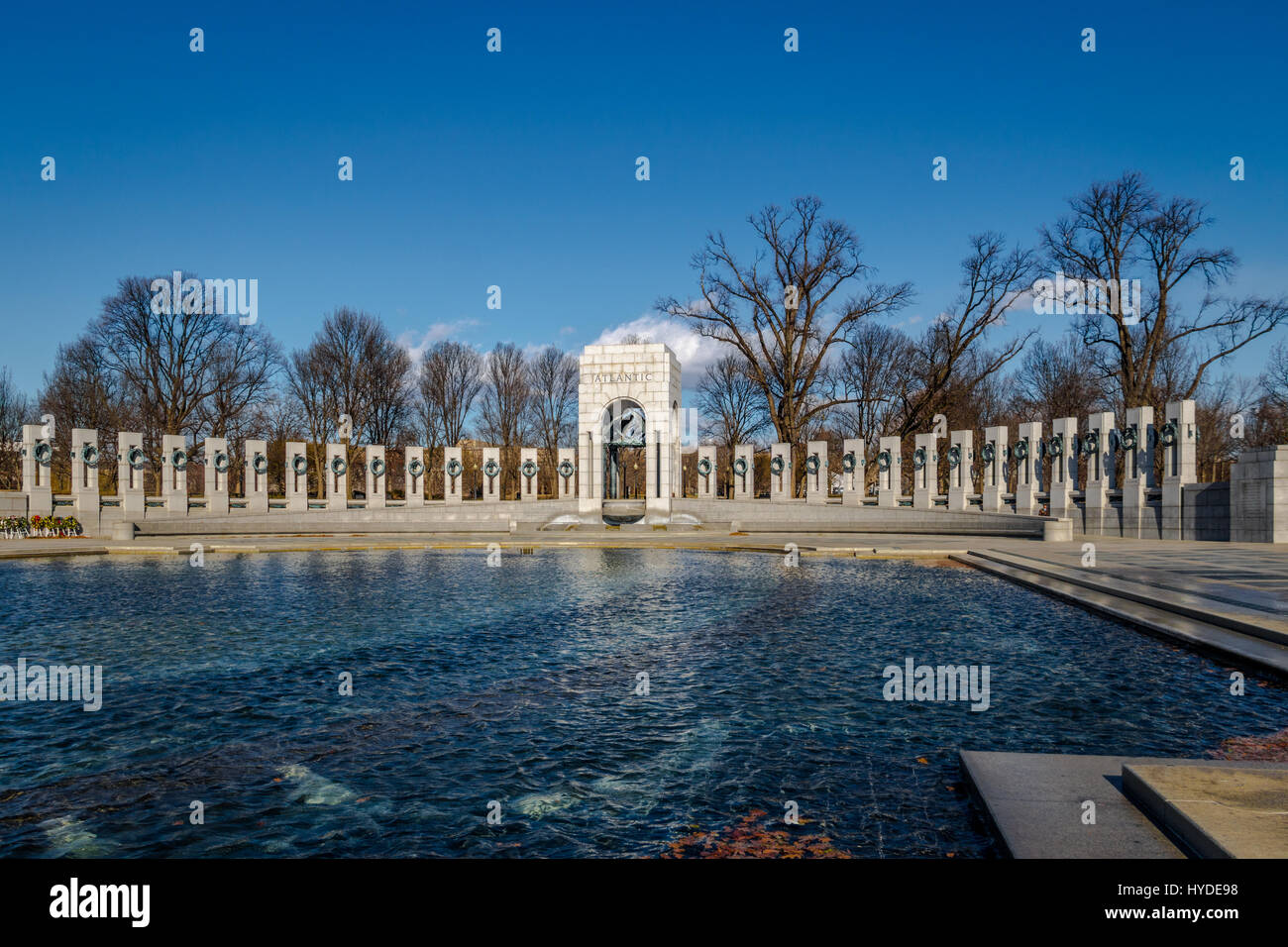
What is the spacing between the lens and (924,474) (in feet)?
117

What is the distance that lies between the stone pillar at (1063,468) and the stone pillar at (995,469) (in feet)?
6.95

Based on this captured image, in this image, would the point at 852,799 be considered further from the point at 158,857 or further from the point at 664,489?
the point at 664,489

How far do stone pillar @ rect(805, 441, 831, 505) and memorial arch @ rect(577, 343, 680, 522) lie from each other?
20.8 feet

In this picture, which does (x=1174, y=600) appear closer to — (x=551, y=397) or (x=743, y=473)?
(x=743, y=473)

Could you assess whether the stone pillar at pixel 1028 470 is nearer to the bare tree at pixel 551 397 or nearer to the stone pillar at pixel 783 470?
the stone pillar at pixel 783 470

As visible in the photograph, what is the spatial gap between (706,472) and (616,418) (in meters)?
5.16

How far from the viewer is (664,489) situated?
37688 mm

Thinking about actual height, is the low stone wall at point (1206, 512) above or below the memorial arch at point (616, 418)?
below

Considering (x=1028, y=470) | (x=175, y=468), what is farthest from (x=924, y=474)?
(x=175, y=468)

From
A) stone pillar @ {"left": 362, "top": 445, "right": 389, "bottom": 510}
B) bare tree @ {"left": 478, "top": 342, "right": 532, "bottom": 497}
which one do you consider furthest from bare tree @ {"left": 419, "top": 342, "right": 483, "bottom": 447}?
stone pillar @ {"left": 362, "top": 445, "right": 389, "bottom": 510}

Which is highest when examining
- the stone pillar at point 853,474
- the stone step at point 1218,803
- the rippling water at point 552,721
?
the stone pillar at point 853,474

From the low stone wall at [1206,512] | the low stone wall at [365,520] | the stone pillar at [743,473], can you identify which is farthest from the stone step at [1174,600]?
the low stone wall at [365,520]

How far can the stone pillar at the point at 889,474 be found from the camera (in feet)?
117

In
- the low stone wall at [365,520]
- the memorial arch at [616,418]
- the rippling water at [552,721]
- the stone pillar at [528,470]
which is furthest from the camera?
the stone pillar at [528,470]
